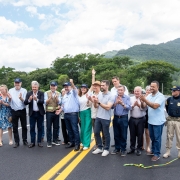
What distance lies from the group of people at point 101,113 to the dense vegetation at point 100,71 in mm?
51697

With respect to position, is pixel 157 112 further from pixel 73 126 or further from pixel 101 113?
pixel 73 126

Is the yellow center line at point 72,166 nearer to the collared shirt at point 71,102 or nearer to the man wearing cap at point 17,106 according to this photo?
the collared shirt at point 71,102

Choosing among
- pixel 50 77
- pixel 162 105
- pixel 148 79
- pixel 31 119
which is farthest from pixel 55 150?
pixel 50 77

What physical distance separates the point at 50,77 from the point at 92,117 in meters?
72.2

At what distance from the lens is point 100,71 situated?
2800 inches

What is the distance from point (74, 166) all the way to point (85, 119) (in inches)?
68.7

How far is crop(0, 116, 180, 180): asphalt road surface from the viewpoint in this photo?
15.8 ft

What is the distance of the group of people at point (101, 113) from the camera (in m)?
6.07

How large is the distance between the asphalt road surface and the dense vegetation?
52603 mm

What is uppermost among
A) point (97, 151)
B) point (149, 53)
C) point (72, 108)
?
point (149, 53)

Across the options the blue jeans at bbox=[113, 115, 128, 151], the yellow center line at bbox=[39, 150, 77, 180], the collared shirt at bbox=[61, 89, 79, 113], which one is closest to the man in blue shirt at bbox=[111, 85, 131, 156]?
the blue jeans at bbox=[113, 115, 128, 151]

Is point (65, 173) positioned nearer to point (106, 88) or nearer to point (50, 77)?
point (106, 88)

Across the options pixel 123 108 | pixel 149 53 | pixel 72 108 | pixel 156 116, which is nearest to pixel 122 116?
pixel 123 108

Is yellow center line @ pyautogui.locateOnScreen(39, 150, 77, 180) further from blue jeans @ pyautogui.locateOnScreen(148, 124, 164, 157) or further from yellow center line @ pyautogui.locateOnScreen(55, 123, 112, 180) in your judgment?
blue jeans @ pyautogui.locateOnScreen(148, 124, 164, 157)
